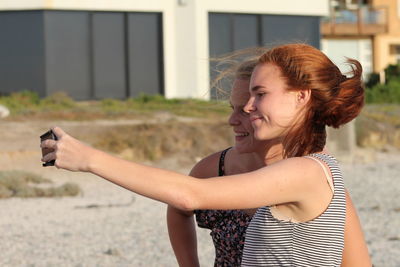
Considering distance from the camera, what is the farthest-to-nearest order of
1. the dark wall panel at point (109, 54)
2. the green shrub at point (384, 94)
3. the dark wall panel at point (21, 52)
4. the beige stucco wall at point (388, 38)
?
the beige stucco wall at point (388, 38) < the green shrub at point (384, 94) < the dark wall panel at point (109, 54) < the dark wall panel at point (21, 52)

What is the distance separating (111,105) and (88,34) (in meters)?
3.43

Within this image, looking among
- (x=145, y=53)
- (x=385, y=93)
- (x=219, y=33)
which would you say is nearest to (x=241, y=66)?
(x=145, y=53)

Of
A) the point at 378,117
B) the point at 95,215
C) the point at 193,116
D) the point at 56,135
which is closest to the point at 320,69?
the point at 56,135

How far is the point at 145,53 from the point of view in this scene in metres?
21.6

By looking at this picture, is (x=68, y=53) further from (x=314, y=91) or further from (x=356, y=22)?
(x=314, y=91)

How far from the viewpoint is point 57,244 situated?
7453 mm

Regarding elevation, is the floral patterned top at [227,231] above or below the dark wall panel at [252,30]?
below

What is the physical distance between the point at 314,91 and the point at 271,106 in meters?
0.13

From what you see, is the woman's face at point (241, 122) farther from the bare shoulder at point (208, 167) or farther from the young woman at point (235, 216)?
the bare shoulder at point (208, 167)

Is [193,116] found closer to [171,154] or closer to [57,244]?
[171,154]

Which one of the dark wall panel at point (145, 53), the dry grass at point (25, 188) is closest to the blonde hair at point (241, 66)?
the dry grass at point (25, 188)

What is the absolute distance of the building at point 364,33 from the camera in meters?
30.6

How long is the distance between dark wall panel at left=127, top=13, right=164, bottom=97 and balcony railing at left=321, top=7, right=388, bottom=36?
386 inches

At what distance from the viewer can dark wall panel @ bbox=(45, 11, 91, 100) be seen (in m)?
20.6
